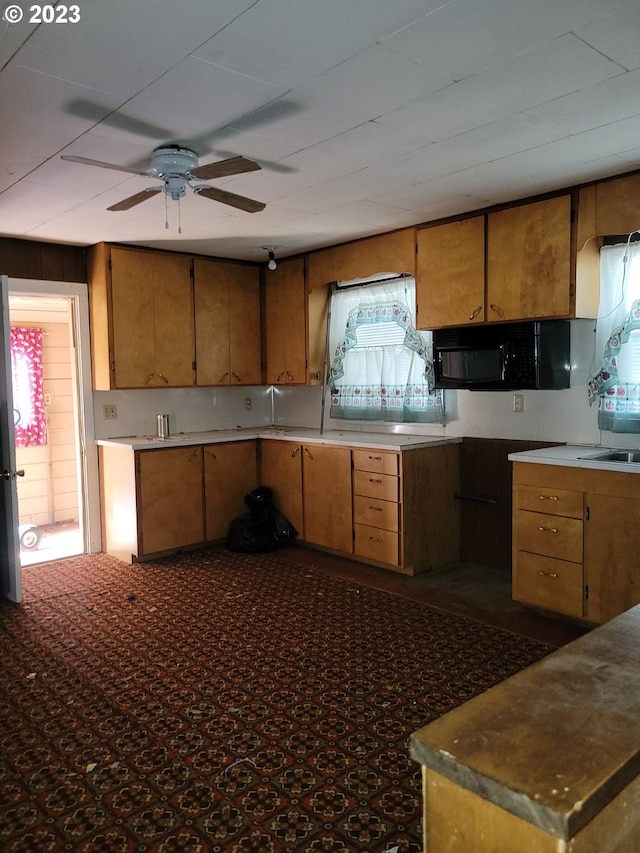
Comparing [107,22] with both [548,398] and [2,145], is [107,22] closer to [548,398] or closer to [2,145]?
[2,145]

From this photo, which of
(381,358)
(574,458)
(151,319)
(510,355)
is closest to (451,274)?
(510,355)

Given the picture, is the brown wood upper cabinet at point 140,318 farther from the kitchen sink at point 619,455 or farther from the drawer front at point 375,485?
the kitchen sink at point 619,455

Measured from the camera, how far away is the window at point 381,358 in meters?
4.61

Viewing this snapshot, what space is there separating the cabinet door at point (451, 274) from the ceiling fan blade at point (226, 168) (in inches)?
70.6

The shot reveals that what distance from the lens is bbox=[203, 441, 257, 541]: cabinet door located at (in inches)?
196

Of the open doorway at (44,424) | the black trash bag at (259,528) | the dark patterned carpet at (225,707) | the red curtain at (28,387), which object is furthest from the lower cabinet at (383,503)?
the red curtain at (28,387)

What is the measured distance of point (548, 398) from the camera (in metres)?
3.93

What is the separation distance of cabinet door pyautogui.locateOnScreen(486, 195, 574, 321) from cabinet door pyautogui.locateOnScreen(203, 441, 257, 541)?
7.53 ft

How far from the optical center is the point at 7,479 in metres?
3.88

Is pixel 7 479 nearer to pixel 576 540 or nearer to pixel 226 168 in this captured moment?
pixel 226 168

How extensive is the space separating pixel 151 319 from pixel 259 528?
1789 millimetres

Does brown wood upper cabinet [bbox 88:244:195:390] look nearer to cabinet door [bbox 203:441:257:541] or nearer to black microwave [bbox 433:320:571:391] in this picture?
cabinet door [bbox 203:441:257:541]

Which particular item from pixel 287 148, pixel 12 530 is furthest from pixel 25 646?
pixel 287 148

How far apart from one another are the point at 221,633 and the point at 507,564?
1.97 m
